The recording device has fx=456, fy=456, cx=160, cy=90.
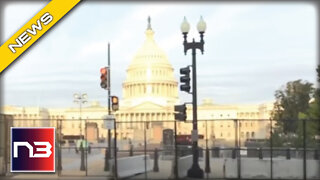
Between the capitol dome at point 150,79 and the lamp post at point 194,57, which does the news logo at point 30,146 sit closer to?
the lamp post at point 194,57

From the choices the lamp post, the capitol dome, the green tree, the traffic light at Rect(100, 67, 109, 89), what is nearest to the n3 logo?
the traffic light at Rect(100, 67, 109, 89)

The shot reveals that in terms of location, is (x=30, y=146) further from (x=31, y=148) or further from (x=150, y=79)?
(x=150, y=79)

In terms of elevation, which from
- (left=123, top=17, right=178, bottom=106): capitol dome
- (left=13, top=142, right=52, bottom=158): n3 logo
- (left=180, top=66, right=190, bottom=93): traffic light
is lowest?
(left=13, top=142, right=52, bottom=158): n3 logo

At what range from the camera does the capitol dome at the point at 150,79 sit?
142m

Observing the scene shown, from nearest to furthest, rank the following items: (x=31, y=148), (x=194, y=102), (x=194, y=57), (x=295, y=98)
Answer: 1. (x=31, y=148)
2. (x=194, y=102)
3. (x=194, y=57)
4. (x=295, y=98)

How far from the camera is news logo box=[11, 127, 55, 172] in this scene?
12477 mm

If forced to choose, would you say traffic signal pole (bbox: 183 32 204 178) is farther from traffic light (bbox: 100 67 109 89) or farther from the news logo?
the news logo

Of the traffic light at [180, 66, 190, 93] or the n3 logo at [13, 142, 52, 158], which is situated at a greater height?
the traffic light at [180, 66, 190, 93]

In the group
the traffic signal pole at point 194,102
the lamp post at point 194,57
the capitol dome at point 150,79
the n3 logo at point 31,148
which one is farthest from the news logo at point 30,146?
the capitol dome at point 150,79

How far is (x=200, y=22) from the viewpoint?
1769 centimetres

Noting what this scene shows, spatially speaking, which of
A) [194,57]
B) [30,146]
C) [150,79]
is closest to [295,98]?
[194,57]

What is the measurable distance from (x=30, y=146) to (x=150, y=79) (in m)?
130

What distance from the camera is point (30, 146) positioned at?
12359mm

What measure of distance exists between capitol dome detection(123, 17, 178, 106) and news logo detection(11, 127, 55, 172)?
12595 centimetres
